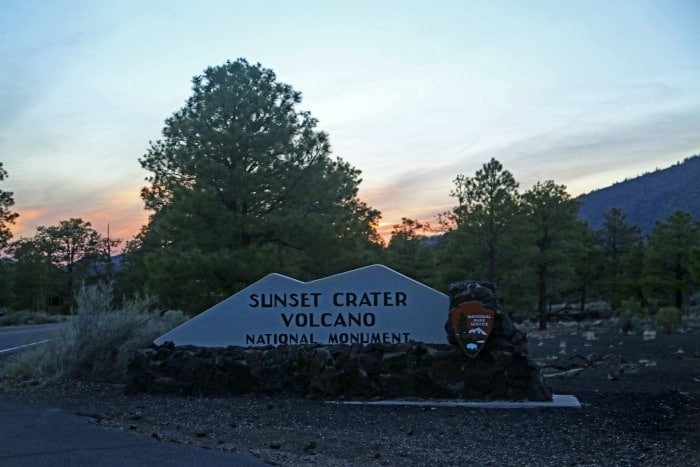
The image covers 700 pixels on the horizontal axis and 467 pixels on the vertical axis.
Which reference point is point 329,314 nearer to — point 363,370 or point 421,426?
point 363,370

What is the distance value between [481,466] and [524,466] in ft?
1.33

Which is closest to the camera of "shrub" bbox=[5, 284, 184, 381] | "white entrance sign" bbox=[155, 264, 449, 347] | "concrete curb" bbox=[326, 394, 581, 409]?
"concrete curb" bbox=[326, 394, 581, 409]

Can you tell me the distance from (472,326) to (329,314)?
94.6 inches

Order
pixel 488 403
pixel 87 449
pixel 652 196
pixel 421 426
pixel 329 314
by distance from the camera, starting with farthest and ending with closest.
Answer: pixel 652 196
pixel 329 314
pixel 488 403
pixel 421 426
pixel 87 449

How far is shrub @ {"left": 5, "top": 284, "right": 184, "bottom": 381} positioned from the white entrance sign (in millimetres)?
1526

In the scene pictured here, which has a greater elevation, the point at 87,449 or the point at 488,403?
the point at 87,449

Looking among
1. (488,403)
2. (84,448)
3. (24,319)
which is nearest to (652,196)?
(24,319)

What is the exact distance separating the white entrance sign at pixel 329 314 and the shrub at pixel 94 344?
1526mm

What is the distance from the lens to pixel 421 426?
30.9 feet

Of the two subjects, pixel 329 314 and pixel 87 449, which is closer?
pixel 87 449

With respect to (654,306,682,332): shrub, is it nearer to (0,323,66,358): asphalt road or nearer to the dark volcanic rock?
the dark volcanic rock

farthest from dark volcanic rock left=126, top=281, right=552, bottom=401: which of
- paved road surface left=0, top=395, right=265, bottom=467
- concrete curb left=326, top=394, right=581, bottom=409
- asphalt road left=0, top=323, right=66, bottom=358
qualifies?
asphalt road left=0, top=323, right=66, bottom=358

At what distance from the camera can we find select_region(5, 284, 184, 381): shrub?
44.7ft

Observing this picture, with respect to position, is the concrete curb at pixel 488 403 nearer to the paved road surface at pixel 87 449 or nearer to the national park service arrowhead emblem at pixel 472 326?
the national park service arrowhead emblem at pixel 472 326
